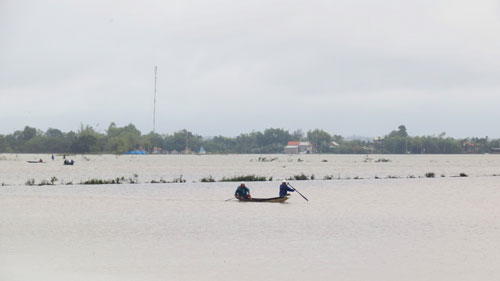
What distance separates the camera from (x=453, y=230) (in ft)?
103

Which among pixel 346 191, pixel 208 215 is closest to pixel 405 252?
pixel 208 215

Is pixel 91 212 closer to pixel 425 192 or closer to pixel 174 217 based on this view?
pixel 174 217

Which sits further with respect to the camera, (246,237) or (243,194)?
(243,194)

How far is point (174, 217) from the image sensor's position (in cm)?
3738

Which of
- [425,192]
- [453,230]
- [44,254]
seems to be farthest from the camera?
[425,192]

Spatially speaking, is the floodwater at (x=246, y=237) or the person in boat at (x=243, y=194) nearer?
the floodwater at (x=246, y=237)

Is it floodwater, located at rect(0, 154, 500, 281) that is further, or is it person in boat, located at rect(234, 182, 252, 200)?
person in boat, located at rect(234, 182, 252, 200)

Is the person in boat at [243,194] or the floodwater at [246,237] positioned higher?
the person in boat at [243,194]

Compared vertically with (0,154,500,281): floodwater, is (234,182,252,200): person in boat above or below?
above

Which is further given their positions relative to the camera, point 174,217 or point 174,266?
point 174,217

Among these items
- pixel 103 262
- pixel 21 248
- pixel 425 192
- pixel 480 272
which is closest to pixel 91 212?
pixel 21 248

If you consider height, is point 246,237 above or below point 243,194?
below

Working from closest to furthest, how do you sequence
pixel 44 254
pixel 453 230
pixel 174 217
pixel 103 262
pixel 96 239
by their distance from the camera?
pixel 103 262 < pixel 44 254 < pixel 96 239 < pixel 453 230 < pixel 174 217

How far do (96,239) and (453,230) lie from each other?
49.8ft
